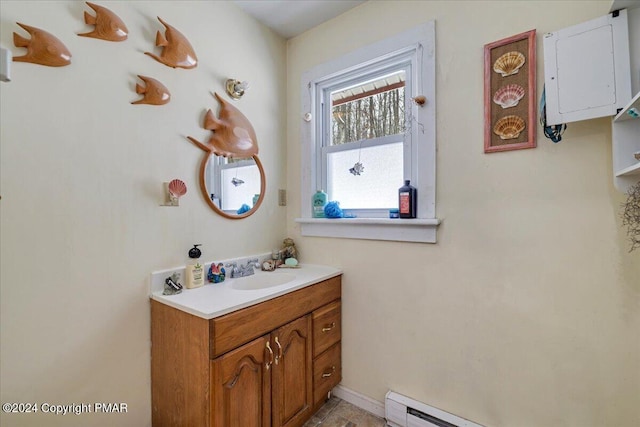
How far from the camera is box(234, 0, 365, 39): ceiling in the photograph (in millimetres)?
1754

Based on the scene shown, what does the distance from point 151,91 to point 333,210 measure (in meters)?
1.23

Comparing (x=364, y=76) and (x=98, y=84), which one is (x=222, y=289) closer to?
(x=98, y=84)

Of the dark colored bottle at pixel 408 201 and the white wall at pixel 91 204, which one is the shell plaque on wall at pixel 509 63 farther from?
the white wall at pixel 91 204

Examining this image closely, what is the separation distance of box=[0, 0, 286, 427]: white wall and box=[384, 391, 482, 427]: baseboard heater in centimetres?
128

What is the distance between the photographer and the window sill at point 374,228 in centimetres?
149

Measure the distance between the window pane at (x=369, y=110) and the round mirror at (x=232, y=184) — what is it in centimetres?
62

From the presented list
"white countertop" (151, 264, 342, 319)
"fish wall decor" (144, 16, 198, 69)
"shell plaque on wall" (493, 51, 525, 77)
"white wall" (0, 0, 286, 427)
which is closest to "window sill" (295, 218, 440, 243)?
"white countertop" (151, 264, 342, 319)

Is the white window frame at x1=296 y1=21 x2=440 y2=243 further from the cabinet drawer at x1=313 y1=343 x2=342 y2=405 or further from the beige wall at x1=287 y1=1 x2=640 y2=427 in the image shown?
the cabinet drawer at x1=313 y1=343 x2=342 y2=405

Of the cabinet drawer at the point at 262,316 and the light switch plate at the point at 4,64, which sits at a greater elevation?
the light switch plate at the point at 4,64

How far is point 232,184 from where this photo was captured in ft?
5.74

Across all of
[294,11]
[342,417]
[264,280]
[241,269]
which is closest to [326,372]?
[342,417]

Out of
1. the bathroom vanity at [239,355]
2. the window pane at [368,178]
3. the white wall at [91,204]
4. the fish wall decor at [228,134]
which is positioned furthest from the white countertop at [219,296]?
the fish wall decor at [228,134]

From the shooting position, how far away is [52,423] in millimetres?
1071

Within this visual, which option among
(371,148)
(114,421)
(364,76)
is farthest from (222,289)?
(364,76)
